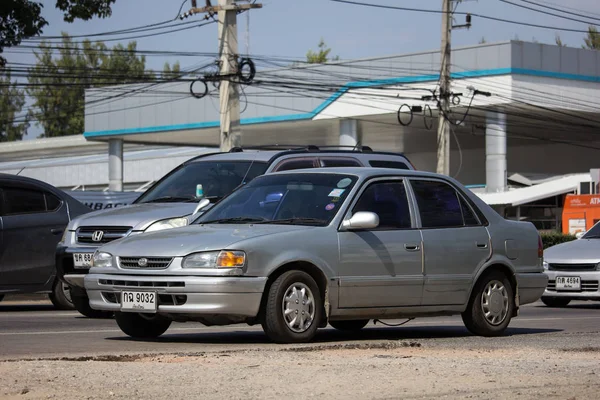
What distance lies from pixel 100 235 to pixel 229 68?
1797 cm

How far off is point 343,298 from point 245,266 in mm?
1109

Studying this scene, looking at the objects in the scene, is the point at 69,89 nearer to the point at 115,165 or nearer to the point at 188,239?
the point at 115,165

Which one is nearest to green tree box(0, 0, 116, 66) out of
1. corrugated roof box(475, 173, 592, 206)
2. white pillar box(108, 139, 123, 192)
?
corrugated roof box(475, 173, 592, 206)

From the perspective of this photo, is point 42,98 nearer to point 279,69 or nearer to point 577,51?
point 279,69

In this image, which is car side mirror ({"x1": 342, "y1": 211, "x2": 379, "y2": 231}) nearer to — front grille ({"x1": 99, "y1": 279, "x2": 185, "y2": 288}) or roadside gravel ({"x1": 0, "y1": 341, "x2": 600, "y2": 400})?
roadside gravel ({"x1": 0, "y1": 341, "x2": 600, "y2": 400})

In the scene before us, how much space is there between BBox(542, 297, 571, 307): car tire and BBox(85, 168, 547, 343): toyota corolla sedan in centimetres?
679

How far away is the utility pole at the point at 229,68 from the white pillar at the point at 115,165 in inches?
1142

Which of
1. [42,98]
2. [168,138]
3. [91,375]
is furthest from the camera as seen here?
[42,98]

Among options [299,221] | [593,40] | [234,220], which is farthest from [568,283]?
[593,40]

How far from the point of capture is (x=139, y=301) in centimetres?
994

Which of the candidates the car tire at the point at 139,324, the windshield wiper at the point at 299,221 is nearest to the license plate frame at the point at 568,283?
the windshield wiper at the point at 299,221

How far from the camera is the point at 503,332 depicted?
11820 mm

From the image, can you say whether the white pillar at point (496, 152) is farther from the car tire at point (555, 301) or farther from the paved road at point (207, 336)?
the paved road at point (207, 336)

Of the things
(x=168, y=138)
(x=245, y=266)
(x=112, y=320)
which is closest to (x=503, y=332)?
(x=245, y=266)
